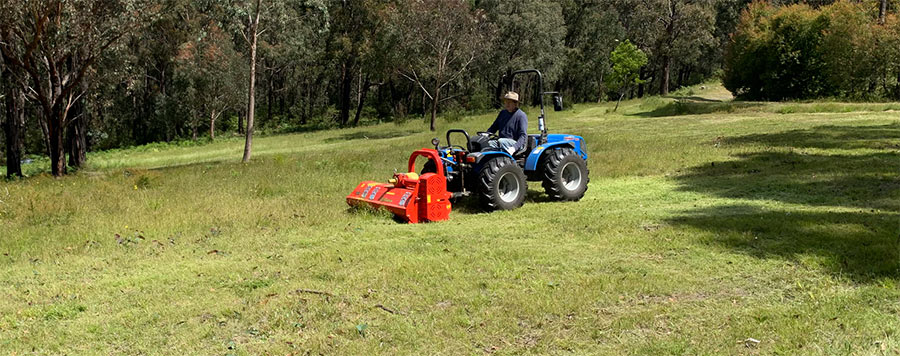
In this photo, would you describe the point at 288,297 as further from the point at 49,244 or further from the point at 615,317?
the point at 49,244

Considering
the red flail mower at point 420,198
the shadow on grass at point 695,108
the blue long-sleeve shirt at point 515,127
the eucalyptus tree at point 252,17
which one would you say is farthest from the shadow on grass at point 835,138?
the eucalyptus tree at point 252,17

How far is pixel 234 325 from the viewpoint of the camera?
5348 millimetres

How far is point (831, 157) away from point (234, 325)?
1317 cm

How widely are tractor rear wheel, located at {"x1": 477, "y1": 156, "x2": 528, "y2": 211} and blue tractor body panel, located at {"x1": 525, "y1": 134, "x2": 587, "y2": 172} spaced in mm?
397

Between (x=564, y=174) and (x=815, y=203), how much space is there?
149 inches

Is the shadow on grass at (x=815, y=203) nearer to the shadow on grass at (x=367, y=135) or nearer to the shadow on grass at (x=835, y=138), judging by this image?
the shadow on grass at (x=835, y=138)

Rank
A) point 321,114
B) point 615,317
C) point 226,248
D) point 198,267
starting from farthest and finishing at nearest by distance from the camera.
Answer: point 321,114
point 226,248
point 198,267
point 615,317

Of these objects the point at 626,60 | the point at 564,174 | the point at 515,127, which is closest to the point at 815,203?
the point at 564,174

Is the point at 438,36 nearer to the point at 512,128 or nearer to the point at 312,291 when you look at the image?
the point at 512,128

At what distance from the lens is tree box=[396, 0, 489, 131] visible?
3728 cm

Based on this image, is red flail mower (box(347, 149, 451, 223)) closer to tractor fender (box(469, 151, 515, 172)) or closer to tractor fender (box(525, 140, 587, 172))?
tractor fender (box(469, 151, 515, 172))

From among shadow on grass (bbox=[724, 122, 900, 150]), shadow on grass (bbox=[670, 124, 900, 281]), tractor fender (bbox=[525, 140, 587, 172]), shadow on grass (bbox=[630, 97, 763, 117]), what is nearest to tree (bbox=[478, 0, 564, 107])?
shadow on grass (bbox=[630, 97, 763, 117])

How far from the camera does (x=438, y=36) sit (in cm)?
3747

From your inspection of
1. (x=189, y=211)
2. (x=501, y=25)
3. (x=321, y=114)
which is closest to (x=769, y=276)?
(x=189, y=211)
